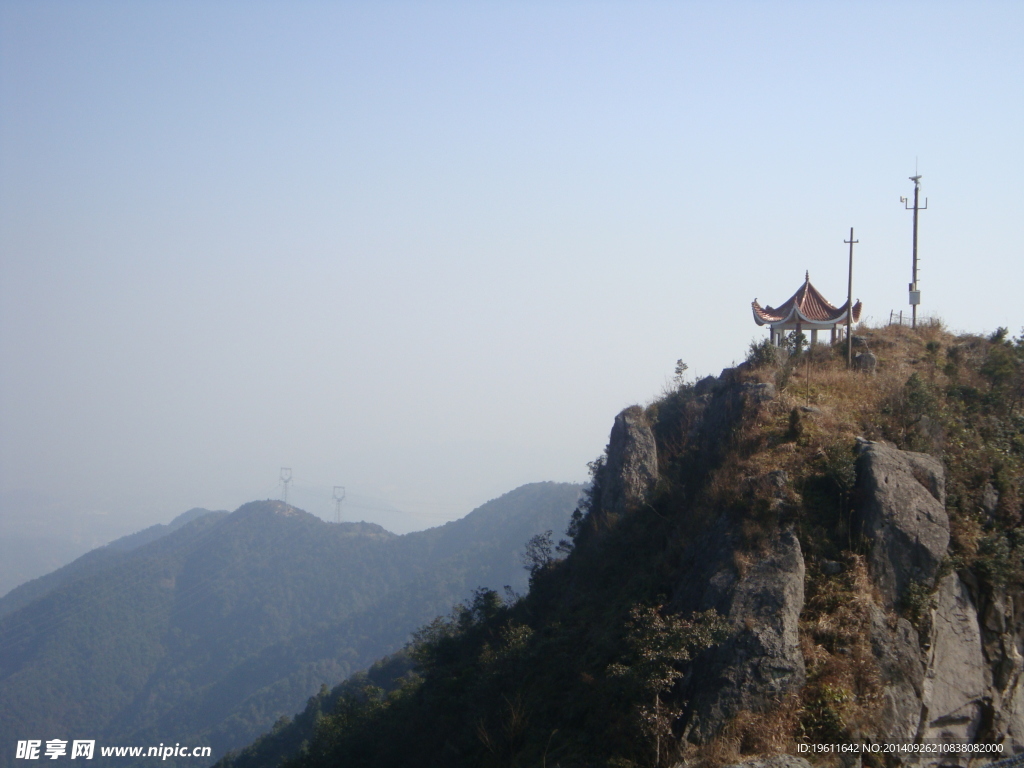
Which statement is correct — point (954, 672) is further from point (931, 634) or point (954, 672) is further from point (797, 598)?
point (797, 598)

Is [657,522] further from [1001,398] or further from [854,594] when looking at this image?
[1001,398]

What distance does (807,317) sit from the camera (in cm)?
2289

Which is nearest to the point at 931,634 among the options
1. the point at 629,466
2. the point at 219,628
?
the point at 629,466

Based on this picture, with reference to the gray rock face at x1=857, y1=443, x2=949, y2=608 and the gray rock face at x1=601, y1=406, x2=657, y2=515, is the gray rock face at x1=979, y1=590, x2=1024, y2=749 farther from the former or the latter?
the gray rock face at x1=601, y1=406, x2=657, y2=515

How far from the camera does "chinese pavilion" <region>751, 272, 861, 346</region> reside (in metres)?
22.8

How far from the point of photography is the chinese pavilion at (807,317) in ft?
74.6

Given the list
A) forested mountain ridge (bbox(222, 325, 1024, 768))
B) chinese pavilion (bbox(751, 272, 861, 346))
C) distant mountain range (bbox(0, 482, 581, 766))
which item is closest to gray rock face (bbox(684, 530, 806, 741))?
forested mountain ridge (bbox(222, 325, 1024, 768))

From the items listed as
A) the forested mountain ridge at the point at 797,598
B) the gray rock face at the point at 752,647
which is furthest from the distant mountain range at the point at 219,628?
the gray rock face at the point at 752,647

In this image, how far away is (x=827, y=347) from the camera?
21703mm

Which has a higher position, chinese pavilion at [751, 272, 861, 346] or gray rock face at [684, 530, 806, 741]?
chinese pavilion at [751, 272, 861, 346]

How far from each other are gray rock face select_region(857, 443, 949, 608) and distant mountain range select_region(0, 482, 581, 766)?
109 metres

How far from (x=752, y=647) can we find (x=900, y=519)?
391 centimetres

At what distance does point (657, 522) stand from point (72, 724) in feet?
448

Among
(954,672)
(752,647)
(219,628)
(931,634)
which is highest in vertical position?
(931,634)
